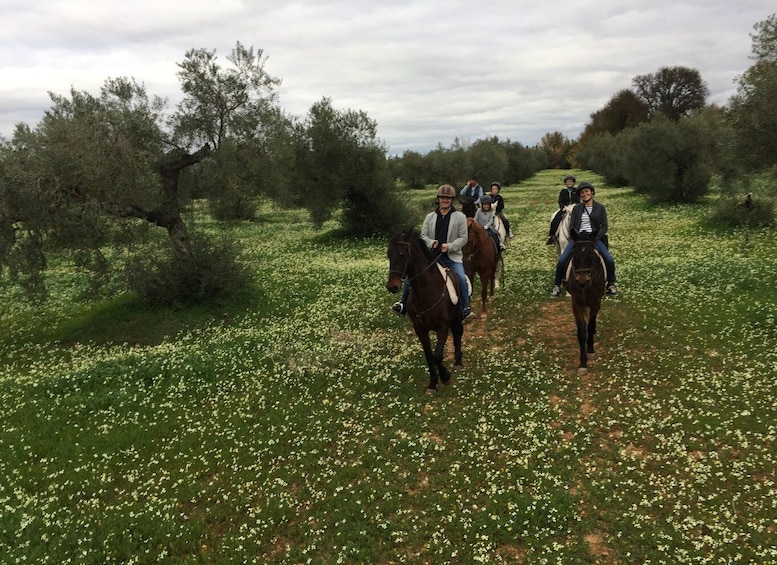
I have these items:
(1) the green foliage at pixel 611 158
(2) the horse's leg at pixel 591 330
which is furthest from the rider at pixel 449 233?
(1) the green foliage at pixel 611 158

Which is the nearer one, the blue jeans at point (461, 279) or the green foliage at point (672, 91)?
the blue jeans at point (461, 279)

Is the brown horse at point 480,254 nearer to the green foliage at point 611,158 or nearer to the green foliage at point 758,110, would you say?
the green foliage at point 758,110

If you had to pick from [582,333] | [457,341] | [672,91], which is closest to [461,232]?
[457,341]

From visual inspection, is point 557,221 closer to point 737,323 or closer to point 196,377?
point 737,323

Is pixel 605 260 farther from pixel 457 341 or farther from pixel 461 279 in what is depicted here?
pixel 457 341

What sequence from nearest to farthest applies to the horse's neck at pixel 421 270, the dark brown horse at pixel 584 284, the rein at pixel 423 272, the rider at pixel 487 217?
the rein at pixel 423 272
the horse's neck at pixel 421 270
the dark brown horse at pixel 584 284
the rider at pixel 487 217

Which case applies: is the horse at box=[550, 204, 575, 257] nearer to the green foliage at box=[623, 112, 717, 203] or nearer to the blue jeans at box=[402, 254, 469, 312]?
the blue jeans at box=[402, 254, 469, 312]

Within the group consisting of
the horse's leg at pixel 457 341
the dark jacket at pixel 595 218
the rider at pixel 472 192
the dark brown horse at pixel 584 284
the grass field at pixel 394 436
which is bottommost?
the grass field at pixel 394 436

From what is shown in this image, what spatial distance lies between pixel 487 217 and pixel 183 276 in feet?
39.8

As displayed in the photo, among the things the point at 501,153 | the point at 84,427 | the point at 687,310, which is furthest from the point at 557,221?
the point at 501,153

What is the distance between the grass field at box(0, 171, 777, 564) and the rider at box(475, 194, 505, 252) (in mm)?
2456

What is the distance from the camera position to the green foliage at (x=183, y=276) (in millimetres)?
17391

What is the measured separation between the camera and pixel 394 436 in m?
9.50

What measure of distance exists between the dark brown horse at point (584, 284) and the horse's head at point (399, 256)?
4073 mm
